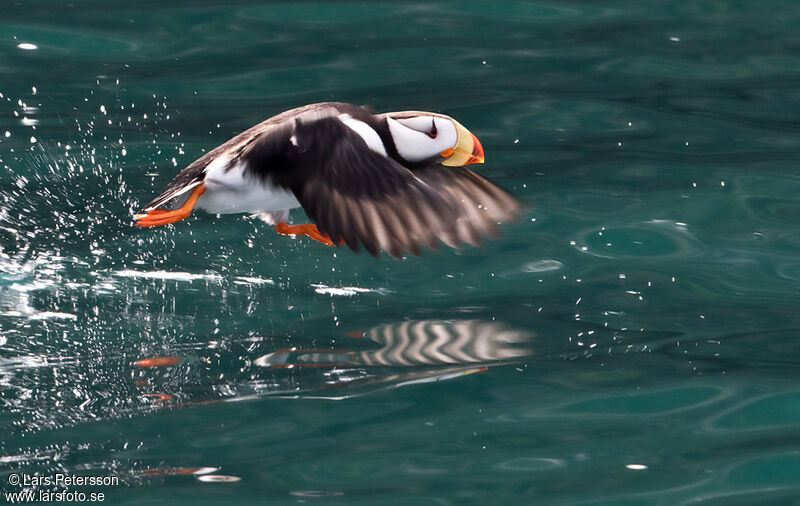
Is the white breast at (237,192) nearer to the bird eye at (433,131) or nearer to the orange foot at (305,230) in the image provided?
the orange foot at (305,230)

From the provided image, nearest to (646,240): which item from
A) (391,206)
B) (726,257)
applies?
(726,257)

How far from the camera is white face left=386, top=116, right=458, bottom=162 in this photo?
390 centimetres

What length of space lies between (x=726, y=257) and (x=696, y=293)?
0.40m

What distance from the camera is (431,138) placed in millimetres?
3916

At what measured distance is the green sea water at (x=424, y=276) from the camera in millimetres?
3217

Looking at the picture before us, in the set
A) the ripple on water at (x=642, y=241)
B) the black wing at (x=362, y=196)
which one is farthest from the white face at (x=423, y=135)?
the ripple on water at (x=642, y=241)

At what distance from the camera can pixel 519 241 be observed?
484cm

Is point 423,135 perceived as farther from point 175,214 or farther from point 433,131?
point 175,214

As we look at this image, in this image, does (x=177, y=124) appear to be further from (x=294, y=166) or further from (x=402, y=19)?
(x=294, y=166)

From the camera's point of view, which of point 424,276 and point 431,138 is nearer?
point 431,138

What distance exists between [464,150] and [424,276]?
72 centimetres

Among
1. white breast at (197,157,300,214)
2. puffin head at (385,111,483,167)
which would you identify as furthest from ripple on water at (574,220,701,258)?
white breast at (197,157,300,214)

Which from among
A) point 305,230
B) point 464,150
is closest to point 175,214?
point 305,230

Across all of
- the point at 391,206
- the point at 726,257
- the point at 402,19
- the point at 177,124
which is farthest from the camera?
the point at 402,19
